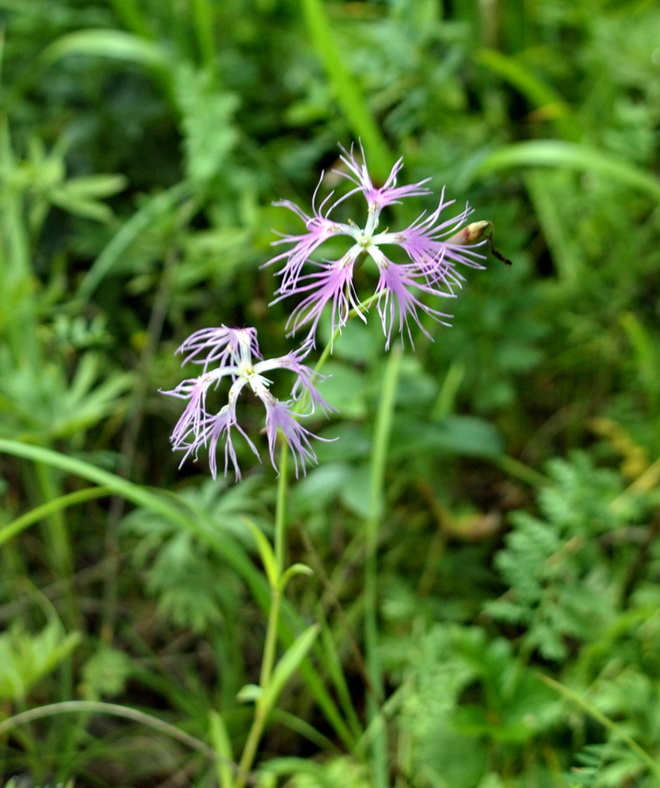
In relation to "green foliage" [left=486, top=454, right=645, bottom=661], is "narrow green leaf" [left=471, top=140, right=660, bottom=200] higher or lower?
higher

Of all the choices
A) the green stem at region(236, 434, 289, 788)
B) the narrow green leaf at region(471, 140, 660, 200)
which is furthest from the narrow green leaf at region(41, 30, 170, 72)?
the green stem at region(236, 434, 289, 788)

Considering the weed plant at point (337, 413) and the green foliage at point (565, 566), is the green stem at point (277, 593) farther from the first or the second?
the green foliage at point (565, 566)

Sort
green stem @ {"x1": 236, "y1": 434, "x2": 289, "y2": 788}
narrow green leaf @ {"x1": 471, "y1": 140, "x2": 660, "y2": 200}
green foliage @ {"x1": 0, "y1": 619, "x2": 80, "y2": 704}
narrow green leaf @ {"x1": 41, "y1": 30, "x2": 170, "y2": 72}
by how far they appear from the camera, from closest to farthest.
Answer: green stem @ {"x1": 236, "y1": 434, "x2": 289, "y2": 788}, green foliage @ {"x1": 0, "y1": 619, "x2": 80, "y2": 704}, narrow green leaf @ {"x1": 471, "y1": 140, "x2": 660, "y2": 200}, narrow green leaf @ {"x1": 41, "y1": 30, "x2": 170, "y2": 72}

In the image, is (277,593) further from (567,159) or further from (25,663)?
(567,159)

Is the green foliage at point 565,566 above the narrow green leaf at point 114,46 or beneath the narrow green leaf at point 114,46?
beneath

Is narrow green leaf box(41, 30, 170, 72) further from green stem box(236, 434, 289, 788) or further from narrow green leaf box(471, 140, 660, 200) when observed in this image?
green stem box(236, 434, 289, 788)

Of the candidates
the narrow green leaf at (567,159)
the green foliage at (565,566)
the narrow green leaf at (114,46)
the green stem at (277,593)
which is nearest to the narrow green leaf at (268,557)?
the green stem at (277,593)

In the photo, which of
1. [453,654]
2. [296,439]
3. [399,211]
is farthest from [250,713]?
[399,211]

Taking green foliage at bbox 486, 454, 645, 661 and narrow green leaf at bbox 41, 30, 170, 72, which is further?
narrow green leaf at bbox 41, 30, 170, 72

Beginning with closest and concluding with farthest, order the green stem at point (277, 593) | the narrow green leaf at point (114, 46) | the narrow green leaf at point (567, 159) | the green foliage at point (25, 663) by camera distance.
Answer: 1. the green stem at point (277, 593)
2. the green foliage at point (25, 663)
3. the narrow green leaf at point (567, 159)
4. the narrow green leaf at point (114, 46)
